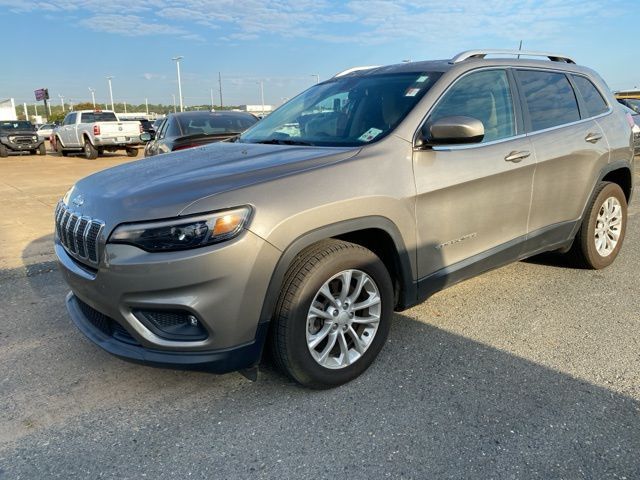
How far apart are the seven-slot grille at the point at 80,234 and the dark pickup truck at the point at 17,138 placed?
22.5 metres

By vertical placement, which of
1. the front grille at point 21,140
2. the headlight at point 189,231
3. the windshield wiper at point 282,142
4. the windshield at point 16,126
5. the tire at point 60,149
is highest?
the windshield wiper at point 282,142

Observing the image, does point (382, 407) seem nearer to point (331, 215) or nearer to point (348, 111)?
point (331, 215)

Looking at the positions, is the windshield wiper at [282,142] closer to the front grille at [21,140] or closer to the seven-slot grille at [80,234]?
the seven-slot grille at [80,234]

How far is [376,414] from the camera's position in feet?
8.63

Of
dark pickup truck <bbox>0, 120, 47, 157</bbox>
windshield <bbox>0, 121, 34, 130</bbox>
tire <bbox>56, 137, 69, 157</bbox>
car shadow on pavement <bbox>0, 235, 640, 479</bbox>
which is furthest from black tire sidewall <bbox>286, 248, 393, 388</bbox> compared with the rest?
windshield <bbox>0, 121, 34, 130</bbox>

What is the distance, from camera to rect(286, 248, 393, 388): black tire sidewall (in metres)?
2.58

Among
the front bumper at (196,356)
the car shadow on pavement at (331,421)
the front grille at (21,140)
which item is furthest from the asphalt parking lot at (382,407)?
the front grille at (21,140)

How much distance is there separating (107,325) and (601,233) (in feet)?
13.6

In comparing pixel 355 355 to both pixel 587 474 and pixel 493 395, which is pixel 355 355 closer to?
pixel 493 395

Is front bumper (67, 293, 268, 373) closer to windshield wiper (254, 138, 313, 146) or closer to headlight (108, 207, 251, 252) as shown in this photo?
headlight (108, 207, 251, 252)

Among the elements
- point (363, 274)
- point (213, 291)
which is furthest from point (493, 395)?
point (213, 291)

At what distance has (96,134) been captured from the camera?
19188 mm

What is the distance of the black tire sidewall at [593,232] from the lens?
439cm

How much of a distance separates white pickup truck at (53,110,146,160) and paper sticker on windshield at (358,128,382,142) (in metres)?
17.2
